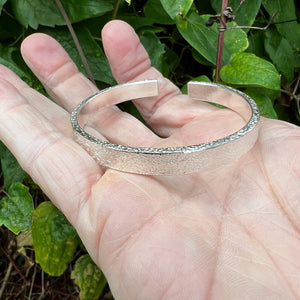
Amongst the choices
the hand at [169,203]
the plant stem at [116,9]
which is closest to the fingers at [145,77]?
the hand at [169,203]

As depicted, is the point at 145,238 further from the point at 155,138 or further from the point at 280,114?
the point at 280,114

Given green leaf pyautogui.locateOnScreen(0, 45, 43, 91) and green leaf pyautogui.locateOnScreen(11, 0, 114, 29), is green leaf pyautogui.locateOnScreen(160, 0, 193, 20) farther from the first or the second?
green leaf pyautogui.locateOnScreen(0, 45, 43, 91)

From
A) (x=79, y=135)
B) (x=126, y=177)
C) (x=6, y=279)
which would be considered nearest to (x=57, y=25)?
(x=79, y=135)

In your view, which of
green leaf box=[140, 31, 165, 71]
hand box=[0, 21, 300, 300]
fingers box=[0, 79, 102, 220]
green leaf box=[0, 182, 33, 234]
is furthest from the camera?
green leaf box=[140, 31, 165, 71]

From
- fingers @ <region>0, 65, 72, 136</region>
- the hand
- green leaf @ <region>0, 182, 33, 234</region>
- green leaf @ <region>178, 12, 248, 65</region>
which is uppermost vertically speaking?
green leaf @ <region>178, 12, 248, 65</region>

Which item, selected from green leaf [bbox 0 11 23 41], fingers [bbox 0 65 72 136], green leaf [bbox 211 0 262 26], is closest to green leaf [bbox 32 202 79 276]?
fingers [bbox 0 65 72 136]

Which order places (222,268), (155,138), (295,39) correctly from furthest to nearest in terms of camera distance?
(295,39)
(155,138)
(222,268)
